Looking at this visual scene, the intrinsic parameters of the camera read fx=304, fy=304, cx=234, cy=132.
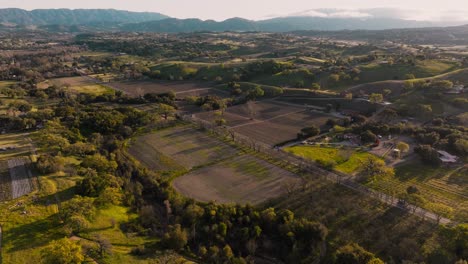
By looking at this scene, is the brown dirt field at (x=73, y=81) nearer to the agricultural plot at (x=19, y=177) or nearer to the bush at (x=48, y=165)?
the agricultural plot at (x=19, y=177)

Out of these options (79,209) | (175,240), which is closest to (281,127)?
(175,240)

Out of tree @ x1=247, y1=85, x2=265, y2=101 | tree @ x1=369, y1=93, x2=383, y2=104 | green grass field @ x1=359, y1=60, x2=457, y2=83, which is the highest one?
green grass field @ x1=359, y1=60, x2=457, y2=83


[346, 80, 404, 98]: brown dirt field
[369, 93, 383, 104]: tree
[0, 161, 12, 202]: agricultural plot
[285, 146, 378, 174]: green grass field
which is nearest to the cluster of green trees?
[0, 161, 12, 202]: agricultural plot

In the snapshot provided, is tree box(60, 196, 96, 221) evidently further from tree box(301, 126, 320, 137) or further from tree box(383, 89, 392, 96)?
tree box(383, 89, 392, 96)

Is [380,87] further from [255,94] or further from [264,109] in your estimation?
[255,94]

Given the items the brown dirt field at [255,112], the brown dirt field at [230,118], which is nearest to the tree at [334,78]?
the brown dirt field at [255,112]

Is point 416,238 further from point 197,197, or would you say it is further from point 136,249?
point 136,249

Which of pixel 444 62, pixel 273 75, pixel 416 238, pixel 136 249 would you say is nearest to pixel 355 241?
pixel 416 238

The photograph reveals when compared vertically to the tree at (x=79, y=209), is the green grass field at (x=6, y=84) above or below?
above
